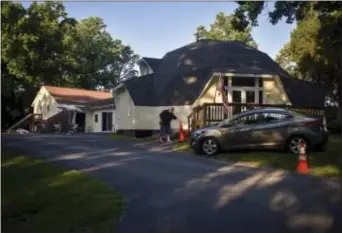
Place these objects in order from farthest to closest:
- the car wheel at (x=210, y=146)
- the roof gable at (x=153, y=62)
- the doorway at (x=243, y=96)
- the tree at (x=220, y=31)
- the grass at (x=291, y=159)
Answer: the tree at (x=220, y=31) < the roof gable at (x=153, y=62) < the doorway at (x=243, y=96) < the car wheel at (x=210, y=146) < the grass at (x=291, y=159)

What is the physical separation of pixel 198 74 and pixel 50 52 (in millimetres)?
33309

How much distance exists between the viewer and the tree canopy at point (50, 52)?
5372 centimetres

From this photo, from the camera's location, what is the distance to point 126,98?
32500 millimetres

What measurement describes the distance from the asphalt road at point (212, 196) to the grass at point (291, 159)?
95 centimetres

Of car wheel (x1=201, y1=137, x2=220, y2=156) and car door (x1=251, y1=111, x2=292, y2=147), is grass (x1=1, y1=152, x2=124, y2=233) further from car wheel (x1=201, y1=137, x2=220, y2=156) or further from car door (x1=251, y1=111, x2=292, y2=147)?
car door (x1=251, y1=111, x2=292, y2=147)


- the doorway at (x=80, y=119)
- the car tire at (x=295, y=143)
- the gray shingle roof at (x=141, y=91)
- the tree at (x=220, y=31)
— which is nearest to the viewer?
the car tire at (x=295, y=143)

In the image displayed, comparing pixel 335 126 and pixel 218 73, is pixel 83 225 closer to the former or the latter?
pixel 335 126

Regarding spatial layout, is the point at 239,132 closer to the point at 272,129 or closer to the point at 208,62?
the point at 272,129

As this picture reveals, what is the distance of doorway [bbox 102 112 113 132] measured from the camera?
148 feet

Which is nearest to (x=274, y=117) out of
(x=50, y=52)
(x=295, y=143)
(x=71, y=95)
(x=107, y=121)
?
(x=295, y=143)

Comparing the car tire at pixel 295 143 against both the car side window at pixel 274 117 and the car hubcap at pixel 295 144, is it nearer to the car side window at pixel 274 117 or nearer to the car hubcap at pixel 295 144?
the car hubcap at pixel 295 144

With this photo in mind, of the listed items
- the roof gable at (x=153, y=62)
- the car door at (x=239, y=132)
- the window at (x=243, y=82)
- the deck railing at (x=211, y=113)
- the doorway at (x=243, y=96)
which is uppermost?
the roof gable at (x=153, y=62)

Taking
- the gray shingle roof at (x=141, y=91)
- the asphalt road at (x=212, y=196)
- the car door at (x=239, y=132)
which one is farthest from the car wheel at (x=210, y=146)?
the gray shingle roof at (x=141, y=91)

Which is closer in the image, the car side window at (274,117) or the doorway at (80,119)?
the car side window at (274,117)
